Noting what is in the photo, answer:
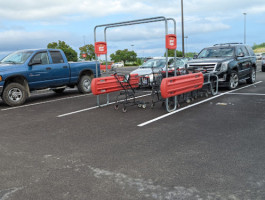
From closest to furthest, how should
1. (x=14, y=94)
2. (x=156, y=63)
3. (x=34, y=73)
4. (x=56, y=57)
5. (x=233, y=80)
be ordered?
(x=14, y=94) → (x=34, y=73) → (x=56, y=57) → (x=233, y=80) → (x=156, y=63)

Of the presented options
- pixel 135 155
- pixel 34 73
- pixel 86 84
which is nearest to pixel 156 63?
pixel 86 84

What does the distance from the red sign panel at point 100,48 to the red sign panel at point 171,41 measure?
269 centimetres

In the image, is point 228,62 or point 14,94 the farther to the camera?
point 228,62

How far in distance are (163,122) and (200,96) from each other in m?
4.30

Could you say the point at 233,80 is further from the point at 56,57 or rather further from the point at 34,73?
the point at 34,73

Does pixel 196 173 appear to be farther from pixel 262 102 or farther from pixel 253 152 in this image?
pixel 262 102

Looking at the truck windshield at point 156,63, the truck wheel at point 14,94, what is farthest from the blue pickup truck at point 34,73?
the truck windshield at point 156,63

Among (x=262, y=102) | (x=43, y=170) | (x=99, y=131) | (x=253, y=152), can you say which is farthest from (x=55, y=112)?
(x=262, y=102)

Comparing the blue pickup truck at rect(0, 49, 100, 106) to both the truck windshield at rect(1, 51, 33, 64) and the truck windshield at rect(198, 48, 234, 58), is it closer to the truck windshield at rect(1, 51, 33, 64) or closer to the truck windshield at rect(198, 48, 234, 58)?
the truck windshield at rect(1, 51, 33, 64)

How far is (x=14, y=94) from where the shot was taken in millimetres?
9898

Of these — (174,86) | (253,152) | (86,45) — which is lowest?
(253,152)

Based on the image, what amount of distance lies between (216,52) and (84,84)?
20.5 feet

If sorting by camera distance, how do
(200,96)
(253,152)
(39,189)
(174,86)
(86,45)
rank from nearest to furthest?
1. (39,189)
2. (253,152)
3. (174,86)
4. (200,96)
5. (86,45)

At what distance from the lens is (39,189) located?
3.37 metres
